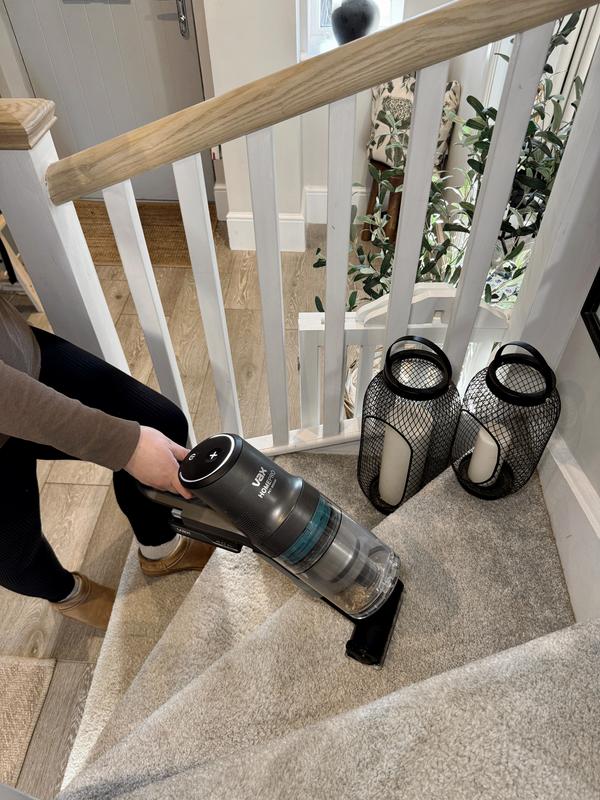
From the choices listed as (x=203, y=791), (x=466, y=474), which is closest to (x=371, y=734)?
(x=203, y=791)

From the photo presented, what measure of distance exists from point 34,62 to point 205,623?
10.0 ft

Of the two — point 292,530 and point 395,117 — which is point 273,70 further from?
point 292,530

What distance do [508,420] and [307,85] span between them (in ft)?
2.34

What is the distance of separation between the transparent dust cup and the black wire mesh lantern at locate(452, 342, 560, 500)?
30 cm

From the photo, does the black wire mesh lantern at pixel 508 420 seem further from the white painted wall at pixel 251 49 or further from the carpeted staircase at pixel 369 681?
the white painted wall at pixel 251 49

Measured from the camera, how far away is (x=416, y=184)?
0.93 metres

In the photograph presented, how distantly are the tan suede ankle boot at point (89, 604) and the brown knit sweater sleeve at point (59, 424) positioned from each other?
2.21 feet

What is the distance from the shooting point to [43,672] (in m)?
1.42

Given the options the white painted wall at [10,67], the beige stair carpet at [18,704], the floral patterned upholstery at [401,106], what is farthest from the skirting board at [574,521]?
the white painted wall at [10,67]

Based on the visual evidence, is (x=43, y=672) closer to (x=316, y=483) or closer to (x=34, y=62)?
(x=316, y=483)

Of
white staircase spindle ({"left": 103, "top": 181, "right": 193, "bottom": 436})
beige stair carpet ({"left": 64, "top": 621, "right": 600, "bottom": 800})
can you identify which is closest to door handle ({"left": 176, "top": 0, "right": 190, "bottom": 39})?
white staircase spindle ({"left": 103, "top": 181, "right": 193, "bottom": 436})

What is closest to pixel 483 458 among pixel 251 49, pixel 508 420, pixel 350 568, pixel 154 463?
pixel 508 420

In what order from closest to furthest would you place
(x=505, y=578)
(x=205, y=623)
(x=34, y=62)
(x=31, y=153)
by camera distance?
(x=31, y=153)
(x=505, y=578)
(x=205, y=623)
(x=34, y=62)

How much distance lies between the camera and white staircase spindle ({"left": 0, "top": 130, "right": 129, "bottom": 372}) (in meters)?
0.94
